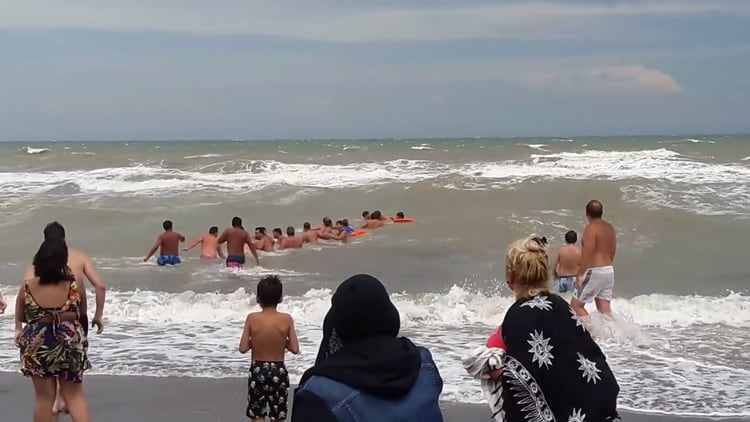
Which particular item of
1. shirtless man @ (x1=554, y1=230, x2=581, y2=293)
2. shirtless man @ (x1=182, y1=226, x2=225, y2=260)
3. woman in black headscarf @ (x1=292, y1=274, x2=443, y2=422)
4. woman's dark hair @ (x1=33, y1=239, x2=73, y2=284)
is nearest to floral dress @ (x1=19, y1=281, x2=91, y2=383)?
Result: woman's dark hair @ (x1=33, y1=239, x2=73, y2=284)

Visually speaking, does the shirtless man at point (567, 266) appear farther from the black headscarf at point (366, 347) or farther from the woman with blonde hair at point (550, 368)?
the black headscarf at point (366, 347)

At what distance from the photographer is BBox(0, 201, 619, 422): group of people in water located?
2244mm

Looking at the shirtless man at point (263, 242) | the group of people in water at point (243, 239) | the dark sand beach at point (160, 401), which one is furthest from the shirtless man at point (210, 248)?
the dark sand beach at point (160, 401)

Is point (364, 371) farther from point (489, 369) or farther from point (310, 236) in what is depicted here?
point (310, 236)

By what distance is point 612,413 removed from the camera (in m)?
3.31

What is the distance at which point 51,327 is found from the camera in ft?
16.0

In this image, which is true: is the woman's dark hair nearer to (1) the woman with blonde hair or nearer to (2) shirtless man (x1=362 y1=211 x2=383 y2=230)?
(1) the woman with blonde hair

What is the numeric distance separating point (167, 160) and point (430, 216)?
1994 centimetres

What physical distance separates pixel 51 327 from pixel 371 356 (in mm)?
3223

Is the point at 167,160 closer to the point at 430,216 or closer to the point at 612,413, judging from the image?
the point at 430,216

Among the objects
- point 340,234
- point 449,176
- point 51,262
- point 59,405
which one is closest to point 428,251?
point 340,234

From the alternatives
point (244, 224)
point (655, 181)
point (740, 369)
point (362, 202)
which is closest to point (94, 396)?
point (740, 369)

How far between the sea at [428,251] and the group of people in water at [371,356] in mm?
1808

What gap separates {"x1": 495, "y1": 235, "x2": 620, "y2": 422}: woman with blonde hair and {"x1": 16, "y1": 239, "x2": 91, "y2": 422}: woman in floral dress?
279cm
